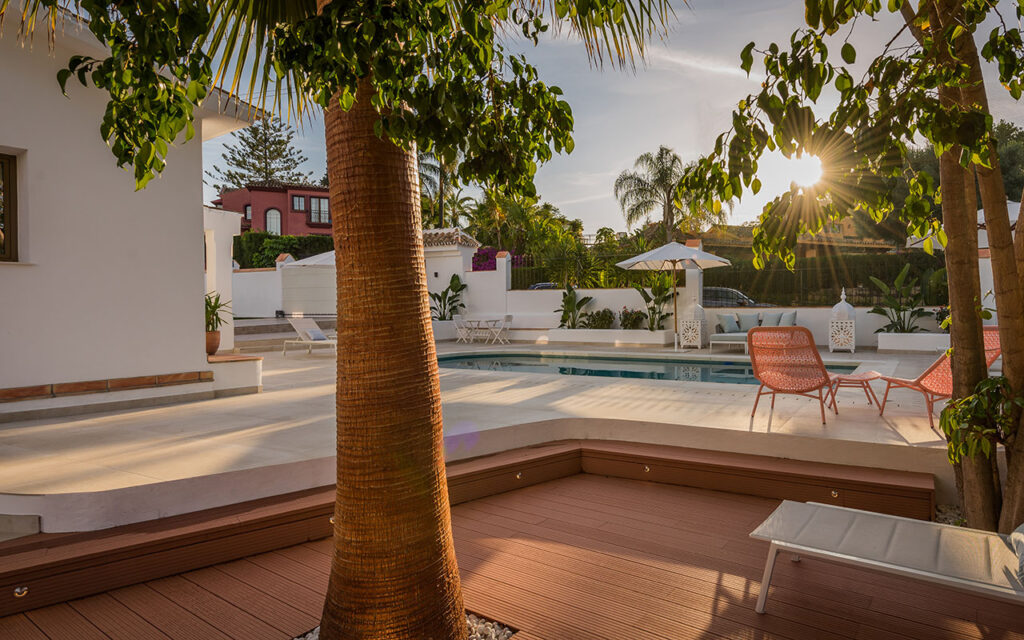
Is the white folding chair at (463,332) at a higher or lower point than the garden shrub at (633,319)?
lower

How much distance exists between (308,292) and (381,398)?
20.5 metres

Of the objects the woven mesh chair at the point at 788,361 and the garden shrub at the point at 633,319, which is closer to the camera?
the woven mesh chair at the point at 788,361

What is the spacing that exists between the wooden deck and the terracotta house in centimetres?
3358

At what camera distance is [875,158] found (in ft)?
5.94

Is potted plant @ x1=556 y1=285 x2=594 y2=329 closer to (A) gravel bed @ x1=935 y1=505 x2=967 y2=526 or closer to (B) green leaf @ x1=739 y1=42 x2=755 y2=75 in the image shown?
(A) gravel bed @ x1=935 y1=505 x2=967 y2=526

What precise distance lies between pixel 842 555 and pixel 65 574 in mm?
3565

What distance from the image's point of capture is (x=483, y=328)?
17484mm

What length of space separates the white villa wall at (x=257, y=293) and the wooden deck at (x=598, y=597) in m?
19.6

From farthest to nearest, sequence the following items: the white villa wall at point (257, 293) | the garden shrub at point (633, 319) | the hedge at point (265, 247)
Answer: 1. the hedge at point (265, 247)
2. the white villa wall at point (257, 293)
3. the garden shrub at point (633, 319)

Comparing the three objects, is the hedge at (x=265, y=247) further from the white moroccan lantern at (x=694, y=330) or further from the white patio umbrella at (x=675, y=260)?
the white moroccan lantern at (x=694, y=330)

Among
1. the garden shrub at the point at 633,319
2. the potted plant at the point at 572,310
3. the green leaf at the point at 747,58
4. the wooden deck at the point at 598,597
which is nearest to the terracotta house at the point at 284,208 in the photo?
the potted plant at the point at 572,310

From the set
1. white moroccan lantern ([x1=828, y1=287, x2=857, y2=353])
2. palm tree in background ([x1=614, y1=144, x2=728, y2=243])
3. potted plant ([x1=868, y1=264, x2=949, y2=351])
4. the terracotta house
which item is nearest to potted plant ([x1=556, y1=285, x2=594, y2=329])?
white moroccan lantern ([x1=828, y1=287, x2=857, y2=353])

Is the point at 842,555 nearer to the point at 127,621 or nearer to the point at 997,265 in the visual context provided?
the point at 997,265

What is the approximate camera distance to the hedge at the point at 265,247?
2725 centimetres
